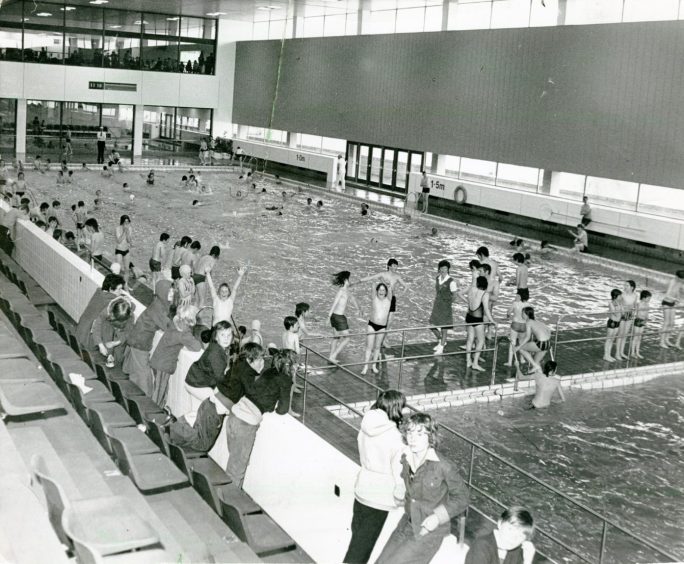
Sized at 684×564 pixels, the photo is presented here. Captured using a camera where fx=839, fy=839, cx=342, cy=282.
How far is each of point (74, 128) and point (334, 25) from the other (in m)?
13.6

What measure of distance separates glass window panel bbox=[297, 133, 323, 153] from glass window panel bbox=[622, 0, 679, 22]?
18.9 metres

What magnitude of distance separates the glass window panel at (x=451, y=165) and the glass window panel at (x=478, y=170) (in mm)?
342

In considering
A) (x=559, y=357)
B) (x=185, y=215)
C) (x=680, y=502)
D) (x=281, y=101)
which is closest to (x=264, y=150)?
(x=281, y=101)

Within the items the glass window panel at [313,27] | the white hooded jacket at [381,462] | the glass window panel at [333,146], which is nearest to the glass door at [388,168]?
the glass window panel at [333,146]

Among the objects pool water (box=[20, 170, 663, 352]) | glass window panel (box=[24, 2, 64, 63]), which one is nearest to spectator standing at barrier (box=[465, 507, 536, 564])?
pool water (box=[20, 170, 663, 352])

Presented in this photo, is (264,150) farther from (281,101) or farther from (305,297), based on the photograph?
(305,297)

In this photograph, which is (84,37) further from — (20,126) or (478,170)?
(478,170)

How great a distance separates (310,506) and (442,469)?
233 cm

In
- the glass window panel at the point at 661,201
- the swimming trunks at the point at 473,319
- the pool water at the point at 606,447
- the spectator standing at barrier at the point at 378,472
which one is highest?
the glass window panel at the point at 661,201

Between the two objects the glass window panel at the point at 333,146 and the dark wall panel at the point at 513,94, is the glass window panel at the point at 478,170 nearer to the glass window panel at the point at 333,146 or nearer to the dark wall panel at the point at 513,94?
the dark wall panel at the point at 513,94

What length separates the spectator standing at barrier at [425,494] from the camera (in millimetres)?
5223

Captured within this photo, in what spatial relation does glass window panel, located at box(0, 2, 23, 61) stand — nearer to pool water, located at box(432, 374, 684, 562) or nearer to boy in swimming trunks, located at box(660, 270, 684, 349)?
boy in swimming trunks, located at box(660, 270, 684, 349)

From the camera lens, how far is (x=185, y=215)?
26469 mm

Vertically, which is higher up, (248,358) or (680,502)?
(248,358)
